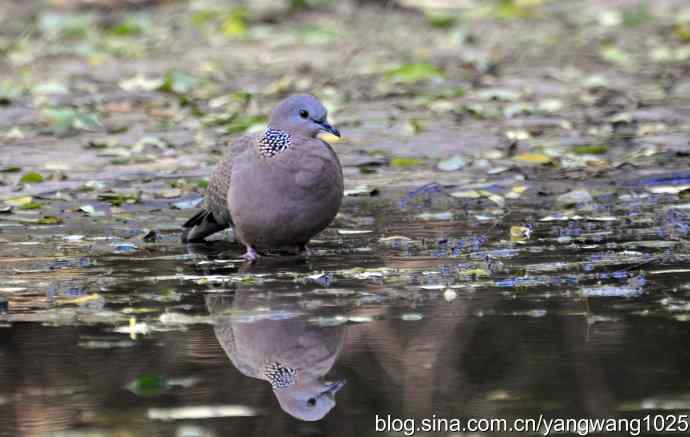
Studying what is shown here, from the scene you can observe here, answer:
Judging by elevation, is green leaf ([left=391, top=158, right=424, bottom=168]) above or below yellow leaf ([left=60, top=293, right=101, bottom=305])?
below

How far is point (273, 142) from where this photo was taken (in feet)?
21.6

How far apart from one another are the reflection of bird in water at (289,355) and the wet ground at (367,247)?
1cm

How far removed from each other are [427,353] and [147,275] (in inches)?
76.3

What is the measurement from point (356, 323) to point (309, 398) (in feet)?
3.05

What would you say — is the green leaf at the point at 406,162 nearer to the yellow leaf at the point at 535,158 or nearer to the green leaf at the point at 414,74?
the yellow leaf at the point at 535,158

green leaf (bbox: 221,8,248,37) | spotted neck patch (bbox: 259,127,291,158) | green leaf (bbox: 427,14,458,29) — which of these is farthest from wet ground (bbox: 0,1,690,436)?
green leaf (bbox: 221,8,248,37)

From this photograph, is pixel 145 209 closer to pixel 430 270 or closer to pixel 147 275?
pixel 147 275

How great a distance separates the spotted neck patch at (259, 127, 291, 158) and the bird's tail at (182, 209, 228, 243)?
0.64 meters

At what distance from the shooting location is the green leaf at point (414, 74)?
12812 mm

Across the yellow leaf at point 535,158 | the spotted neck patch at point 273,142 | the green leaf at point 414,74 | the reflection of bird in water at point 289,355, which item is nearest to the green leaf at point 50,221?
the spotted neck patch at point 273,142

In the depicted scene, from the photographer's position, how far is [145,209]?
8.20 metres

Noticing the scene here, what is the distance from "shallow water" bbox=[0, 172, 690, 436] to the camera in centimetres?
422

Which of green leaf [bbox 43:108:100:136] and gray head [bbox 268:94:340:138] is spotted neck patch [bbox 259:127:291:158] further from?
green leaf [bbox 43:108:100:136]

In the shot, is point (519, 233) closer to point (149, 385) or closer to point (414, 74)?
point (149, 385)
